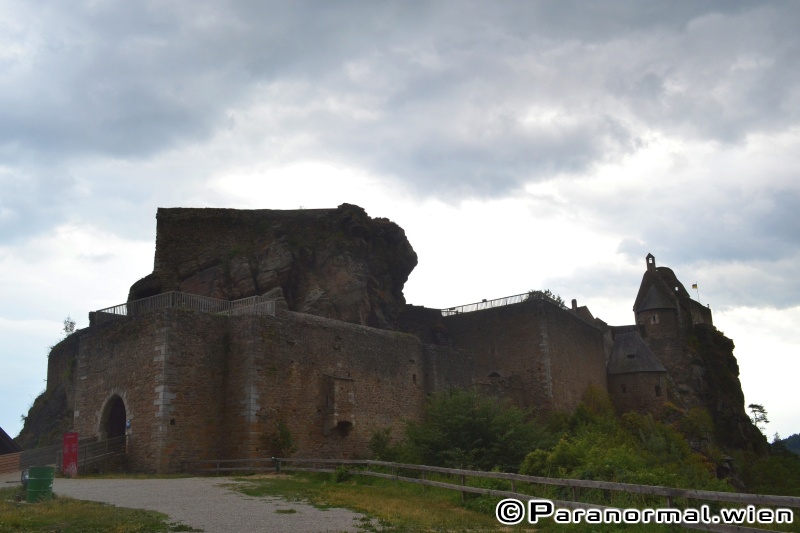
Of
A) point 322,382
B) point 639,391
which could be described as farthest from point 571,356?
point 322,382

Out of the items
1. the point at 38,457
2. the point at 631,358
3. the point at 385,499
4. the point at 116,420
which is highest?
the point at 631,358

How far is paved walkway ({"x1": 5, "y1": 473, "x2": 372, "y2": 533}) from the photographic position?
10.9m

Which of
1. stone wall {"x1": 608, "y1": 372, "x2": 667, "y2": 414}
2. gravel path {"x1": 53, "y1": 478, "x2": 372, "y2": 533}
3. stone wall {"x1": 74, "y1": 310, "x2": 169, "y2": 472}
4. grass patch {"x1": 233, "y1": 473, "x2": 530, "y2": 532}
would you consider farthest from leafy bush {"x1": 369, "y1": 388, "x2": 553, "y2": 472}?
stone wall {"x1": 608, "y1": 372, "x2": 667, "y2": 414}

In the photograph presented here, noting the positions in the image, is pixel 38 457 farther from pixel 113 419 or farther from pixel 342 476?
pixel 342 476

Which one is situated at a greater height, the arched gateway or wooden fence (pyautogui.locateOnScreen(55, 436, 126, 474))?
the arched gateway

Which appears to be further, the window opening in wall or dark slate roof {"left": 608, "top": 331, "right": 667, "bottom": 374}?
dark slate roof {"left": 608, "top": 331, "right": 667, "bottom": 374}

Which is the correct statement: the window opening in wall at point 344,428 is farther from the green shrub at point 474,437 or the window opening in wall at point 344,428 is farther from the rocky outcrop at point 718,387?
the rocky outcrop at point 718,387

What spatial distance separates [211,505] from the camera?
1326 cm

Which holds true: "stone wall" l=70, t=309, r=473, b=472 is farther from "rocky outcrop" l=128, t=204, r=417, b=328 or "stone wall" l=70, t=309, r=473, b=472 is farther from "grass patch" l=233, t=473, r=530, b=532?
"rocky outcrop" l=128, t=204, r=417, b=328

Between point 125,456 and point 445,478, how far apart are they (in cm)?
1062

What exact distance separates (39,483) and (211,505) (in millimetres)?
3450

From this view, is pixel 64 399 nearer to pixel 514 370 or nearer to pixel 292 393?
pixel 292 393

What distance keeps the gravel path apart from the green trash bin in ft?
2.84

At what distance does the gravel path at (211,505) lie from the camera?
35.8ft
